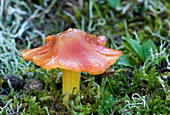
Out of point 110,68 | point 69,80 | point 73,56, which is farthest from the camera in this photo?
point 110,68

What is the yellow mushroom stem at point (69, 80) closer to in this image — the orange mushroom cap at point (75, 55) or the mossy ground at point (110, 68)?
the mossy ground at point (110, 68)

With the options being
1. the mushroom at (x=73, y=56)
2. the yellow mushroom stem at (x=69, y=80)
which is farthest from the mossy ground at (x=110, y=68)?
the mushroom at (x=73, y=56)

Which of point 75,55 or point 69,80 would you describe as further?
point 69,80

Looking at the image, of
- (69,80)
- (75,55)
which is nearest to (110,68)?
(69,80)

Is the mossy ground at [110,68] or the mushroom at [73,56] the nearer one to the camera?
the mushroom at [73,56]

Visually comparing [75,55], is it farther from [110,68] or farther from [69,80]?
A: [110,68]

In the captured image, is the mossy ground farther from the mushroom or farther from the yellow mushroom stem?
the mushroom

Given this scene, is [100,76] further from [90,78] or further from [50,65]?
[50,65]
